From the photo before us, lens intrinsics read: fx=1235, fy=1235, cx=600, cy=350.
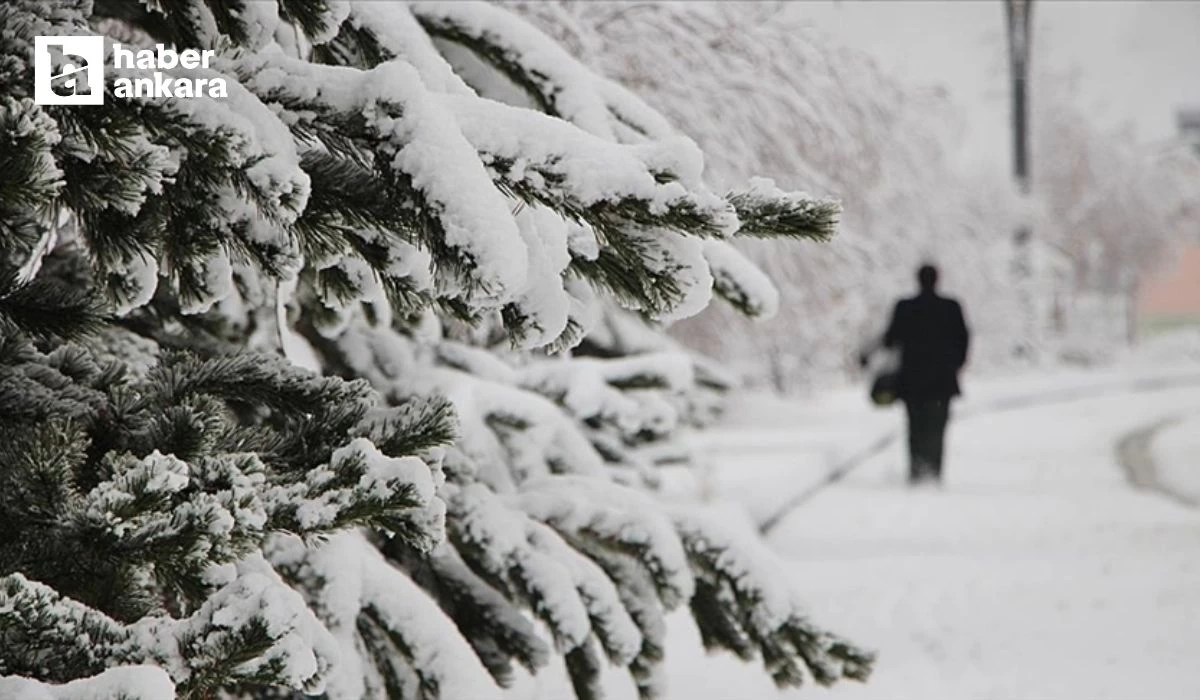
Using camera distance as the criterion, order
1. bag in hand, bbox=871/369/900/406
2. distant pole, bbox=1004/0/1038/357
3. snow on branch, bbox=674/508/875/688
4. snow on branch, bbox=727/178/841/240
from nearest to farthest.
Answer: snow on branch, bbox=727/178/841/240
snow on branch, bbox=674/508/875/688
bag in hand, bbox=871/369/900/406
distant pole, bbox=1004/0/1038/357

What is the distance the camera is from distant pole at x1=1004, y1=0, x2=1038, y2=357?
22.8m

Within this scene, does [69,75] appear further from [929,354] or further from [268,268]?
[929,354]

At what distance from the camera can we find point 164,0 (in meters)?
1.75

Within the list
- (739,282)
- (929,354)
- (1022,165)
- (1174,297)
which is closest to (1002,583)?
(739,282)

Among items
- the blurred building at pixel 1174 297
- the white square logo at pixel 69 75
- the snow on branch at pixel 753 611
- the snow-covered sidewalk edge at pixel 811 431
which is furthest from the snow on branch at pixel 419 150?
the blurred building at pixel 1174 297

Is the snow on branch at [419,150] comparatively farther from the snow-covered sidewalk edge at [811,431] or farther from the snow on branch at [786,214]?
the snow-covered sidewalk edge at [811,431]

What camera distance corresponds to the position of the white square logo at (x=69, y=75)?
1.46m

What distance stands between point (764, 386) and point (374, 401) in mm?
19703

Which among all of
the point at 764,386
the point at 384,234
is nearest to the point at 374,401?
the point at 384,234

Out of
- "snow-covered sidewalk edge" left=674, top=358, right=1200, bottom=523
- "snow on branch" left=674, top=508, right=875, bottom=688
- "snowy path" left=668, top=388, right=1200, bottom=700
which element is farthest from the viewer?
"snow-covered sidewalk edge" left=674, top=358, right=1200, bottom=523

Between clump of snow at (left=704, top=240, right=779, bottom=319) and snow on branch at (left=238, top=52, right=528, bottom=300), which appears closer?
snow on branch at (left=238, top=52, right=528, bottom=300)

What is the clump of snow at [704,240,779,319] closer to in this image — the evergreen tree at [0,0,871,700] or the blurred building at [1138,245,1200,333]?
the evergreen tree at [0,0,871,700]

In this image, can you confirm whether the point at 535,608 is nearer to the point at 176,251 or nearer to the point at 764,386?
the point at 176,251

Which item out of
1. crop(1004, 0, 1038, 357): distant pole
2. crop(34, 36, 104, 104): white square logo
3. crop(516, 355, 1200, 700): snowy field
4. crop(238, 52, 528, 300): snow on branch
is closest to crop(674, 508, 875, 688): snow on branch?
A: crop(516, 355, 1200, 700): snowy field
